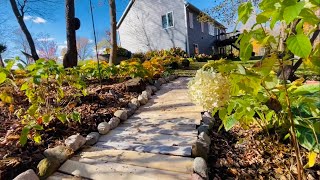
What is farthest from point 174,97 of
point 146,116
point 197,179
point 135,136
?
point 197,179

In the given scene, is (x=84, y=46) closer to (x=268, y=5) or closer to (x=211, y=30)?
(x=211, y=30)

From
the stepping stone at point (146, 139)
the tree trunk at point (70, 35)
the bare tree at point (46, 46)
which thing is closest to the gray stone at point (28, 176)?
the stepping stone at point (146, 139)

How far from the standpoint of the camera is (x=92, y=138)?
2371 mm

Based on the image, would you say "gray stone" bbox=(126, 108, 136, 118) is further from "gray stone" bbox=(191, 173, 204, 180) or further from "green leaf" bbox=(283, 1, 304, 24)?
"green leaf" bbox=(283, 1, 304, 24)

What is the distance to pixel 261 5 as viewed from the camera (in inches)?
32.4

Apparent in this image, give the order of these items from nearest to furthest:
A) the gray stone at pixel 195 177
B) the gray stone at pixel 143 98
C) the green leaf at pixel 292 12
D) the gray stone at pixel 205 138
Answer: the green leaf at pixel 292 12, the gray stone at pixel 195 177, the gray stone at pixel 205 138, the gray stone at pixel 143 98

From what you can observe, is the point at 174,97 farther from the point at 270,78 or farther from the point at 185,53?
the point at 185,53

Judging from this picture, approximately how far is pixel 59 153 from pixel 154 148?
0.85 metres

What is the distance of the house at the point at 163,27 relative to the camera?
1567 centimetres

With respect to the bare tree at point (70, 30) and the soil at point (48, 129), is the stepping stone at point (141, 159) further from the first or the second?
the bare tree at point (70, 30)

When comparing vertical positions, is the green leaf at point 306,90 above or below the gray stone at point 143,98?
above

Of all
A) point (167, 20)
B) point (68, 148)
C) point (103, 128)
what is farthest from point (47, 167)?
point (167, 20)

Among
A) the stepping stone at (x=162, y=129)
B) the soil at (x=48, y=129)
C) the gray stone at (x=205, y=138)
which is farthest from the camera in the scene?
the stepping stone at (x=162, y=129)

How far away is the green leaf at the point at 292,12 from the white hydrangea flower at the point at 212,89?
520 mm
